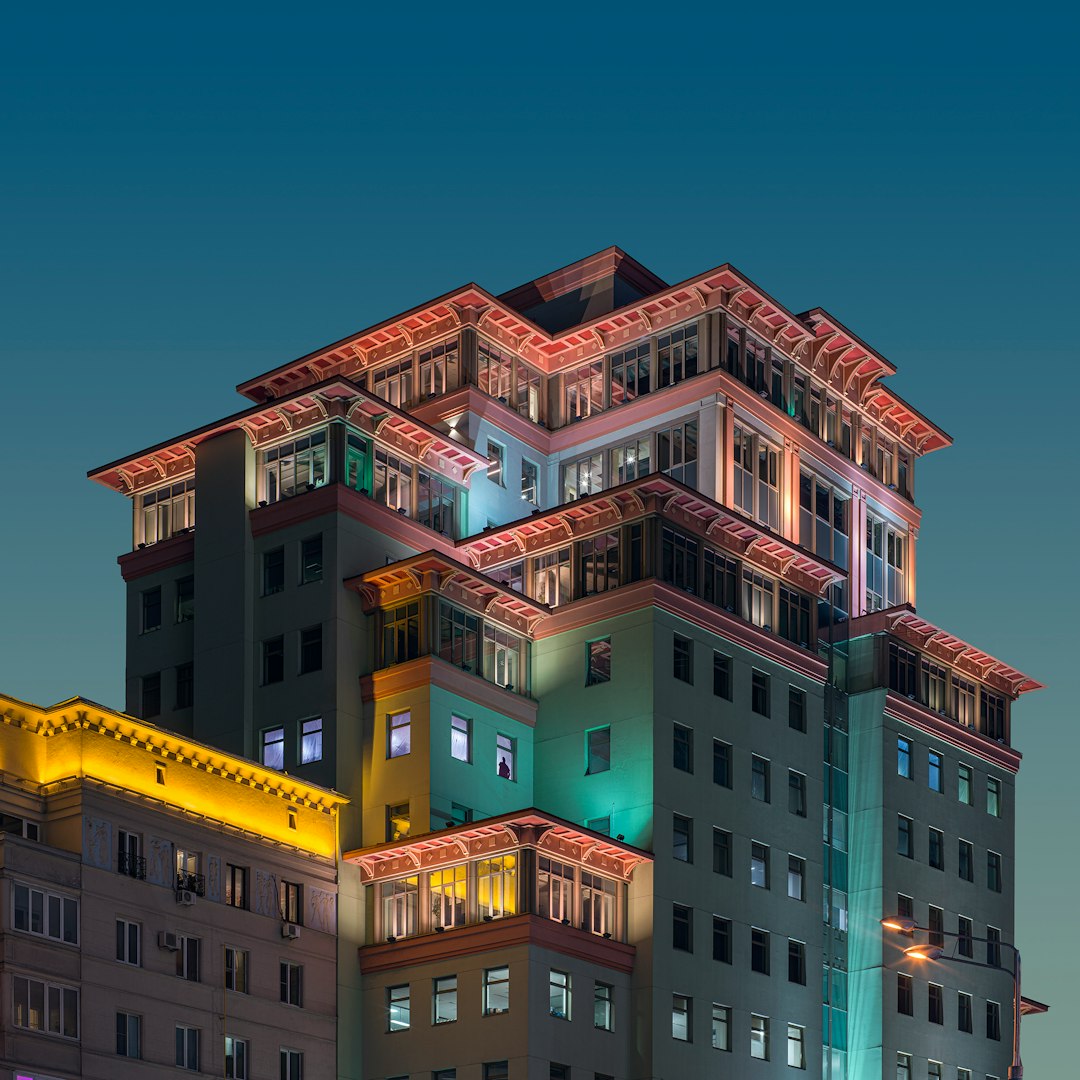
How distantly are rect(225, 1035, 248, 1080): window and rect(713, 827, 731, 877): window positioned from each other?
64.8 feet

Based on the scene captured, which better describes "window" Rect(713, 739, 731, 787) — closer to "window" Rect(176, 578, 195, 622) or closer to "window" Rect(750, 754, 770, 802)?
"window" Rect(750, 754, 770, 802)

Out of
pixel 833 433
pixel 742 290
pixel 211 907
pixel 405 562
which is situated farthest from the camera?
pixel 833 433

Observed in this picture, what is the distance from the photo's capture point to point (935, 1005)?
96.7 m

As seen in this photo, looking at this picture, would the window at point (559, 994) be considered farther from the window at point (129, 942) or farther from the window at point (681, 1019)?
the window at point (129, 942)

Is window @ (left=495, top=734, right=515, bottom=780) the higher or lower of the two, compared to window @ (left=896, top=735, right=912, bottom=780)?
lower

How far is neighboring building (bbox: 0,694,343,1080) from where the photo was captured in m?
71.7

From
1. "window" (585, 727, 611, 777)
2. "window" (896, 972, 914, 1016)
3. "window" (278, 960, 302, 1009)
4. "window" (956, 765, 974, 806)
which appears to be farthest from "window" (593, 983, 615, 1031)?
"window" (956, 765, 974, 806)

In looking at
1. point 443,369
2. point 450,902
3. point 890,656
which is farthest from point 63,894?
point 890,656

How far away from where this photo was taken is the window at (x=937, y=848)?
324ft

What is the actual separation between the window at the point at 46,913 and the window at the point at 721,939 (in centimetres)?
2537

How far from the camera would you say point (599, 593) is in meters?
89.8

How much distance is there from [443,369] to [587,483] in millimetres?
8275

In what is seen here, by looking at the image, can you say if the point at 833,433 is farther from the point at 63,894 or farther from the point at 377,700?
the point at 63,894

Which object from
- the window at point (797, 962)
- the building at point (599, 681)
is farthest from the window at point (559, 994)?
the window at point (797, 962)
